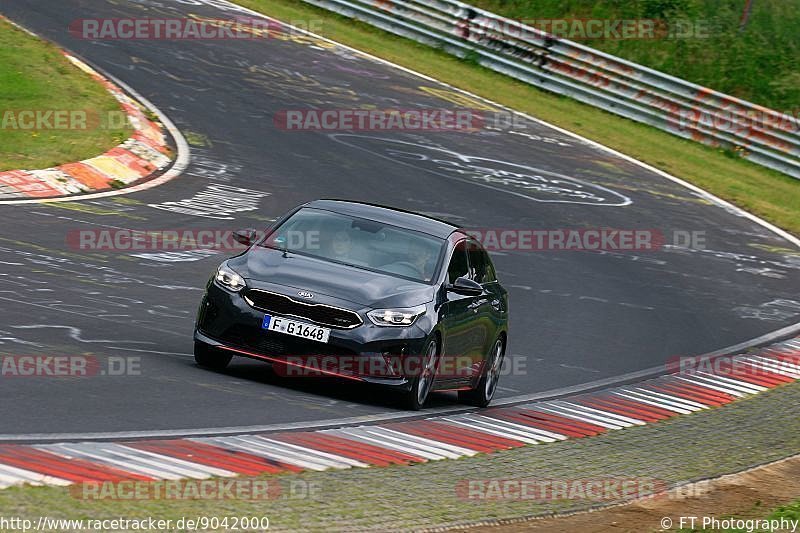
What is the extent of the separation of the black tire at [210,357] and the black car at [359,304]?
0.01 meters

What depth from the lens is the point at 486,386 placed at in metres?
12.8

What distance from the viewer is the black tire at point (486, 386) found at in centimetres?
1277

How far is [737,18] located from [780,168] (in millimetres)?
9507

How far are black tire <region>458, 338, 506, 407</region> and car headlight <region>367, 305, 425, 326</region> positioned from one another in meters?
1.69

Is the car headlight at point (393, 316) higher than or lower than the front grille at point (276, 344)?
higher

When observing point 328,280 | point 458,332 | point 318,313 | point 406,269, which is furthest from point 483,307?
point 318,313

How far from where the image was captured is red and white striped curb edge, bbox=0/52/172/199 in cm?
1848

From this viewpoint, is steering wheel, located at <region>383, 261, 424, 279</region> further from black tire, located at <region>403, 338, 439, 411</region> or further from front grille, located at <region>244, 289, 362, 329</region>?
front grille, located at <region>244, 289, 362, 329</region>

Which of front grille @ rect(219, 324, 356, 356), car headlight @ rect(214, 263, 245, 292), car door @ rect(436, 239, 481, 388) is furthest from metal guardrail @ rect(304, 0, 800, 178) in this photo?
front grille @ rect(219, 324, 356, 356)

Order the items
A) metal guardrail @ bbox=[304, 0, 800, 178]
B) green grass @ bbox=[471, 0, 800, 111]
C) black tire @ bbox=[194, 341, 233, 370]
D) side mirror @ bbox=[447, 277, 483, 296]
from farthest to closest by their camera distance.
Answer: green grass @ bbox=[471, 0, 800, 111], metal guardrail @ bbox=[304, 0, 800, 178], side mirror @ bbox=[447, 277, 483, 296], black tire @ bbox=[194, 341, 233, 370]

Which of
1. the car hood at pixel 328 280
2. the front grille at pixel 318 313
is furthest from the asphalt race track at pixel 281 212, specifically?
the car hood at pixel 328 280

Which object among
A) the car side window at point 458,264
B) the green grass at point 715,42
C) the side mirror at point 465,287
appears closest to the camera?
the side mirror at point 465,287

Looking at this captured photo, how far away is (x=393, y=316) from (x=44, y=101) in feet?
42.3

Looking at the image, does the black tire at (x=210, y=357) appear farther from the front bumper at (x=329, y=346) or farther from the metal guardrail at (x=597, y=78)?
the metal guardrail at (x=597, y=78)
